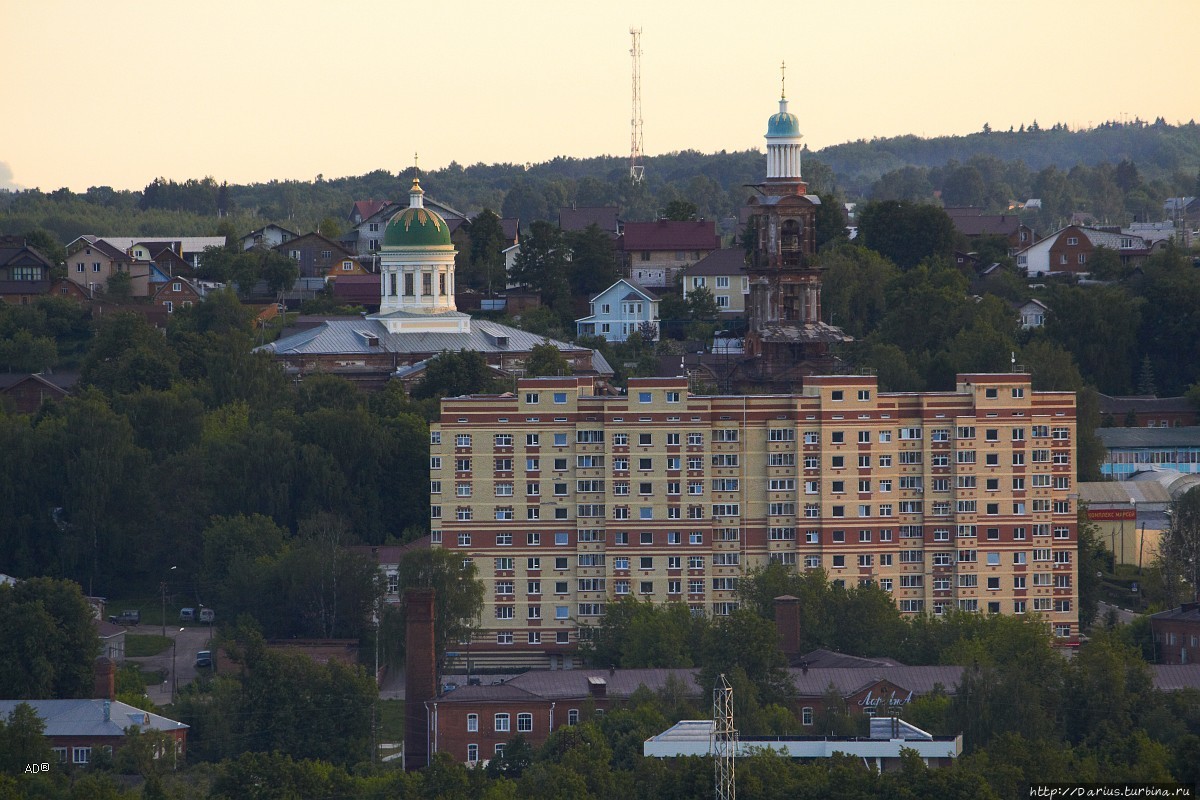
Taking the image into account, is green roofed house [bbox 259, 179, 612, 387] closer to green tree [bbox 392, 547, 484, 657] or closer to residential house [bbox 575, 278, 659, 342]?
residential house [bbox 575, 278, 659, 342]

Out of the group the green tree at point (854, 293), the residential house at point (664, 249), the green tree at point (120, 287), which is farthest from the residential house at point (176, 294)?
the green tree at point (854, 293)

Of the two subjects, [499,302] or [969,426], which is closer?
[969,426]

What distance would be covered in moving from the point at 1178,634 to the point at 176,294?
59.9 metres

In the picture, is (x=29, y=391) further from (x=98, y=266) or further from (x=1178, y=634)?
(x=1178, y=634)

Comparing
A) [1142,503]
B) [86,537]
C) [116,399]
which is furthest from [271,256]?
[1142,503]

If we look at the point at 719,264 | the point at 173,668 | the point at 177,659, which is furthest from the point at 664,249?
the point at 173,668

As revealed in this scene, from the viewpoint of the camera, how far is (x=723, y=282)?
372 ft

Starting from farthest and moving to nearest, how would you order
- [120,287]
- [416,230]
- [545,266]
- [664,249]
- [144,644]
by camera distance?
[120,287], [664,249], [545,266], [416,230], [144,644]

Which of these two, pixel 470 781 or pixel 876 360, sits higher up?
pixel 876 360

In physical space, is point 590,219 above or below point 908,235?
above

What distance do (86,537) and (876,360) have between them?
26.0 meters

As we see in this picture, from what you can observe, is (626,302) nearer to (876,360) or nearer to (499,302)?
(499,302)

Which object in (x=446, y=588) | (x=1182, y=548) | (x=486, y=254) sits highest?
(x=486, y=254)

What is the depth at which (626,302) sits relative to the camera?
359 feet
